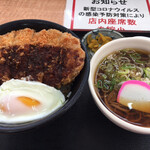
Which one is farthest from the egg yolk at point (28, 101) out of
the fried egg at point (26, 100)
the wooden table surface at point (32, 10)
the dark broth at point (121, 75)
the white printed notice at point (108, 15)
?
the wooden table surface at point (32, 10)

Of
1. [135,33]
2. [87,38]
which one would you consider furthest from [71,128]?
[135,33]

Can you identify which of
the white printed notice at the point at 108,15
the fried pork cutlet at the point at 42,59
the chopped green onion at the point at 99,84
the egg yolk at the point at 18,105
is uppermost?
the white printed notice at the point at 108,15

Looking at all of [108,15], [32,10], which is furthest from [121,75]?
[32,10]

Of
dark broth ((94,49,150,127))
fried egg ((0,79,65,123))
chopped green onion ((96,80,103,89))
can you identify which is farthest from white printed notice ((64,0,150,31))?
fried egg ((0,79,65,123))

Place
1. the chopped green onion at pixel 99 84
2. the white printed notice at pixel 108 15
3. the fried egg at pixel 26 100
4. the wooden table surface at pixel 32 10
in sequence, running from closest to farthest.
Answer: the fried egg at pixel 26 100 → the chopped green onion at pixel 99 84 → the white printed notice at pixel 108 15 → the wooden table surface at pixel 32 10

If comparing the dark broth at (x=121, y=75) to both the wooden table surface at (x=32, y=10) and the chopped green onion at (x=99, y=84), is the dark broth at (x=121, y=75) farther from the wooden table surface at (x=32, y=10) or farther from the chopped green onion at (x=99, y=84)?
the wooden table surface at (x=32, y=10)
